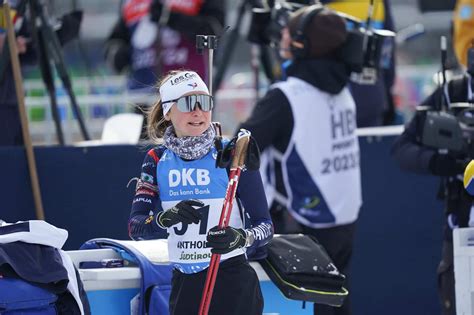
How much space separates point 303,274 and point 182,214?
1015 millimetres

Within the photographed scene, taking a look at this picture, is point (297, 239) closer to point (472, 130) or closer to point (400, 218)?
point (472, 130)

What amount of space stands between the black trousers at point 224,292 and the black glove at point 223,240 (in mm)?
270

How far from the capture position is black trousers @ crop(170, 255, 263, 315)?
5.31m

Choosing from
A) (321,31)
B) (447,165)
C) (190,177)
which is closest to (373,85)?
(321,31)

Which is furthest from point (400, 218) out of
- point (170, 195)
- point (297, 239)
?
point (170, 195)

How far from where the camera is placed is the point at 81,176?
7684 mm

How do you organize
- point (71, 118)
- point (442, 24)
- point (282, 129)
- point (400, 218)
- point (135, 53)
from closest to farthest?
1. point (282, 129)
2. point (400, 218)
3. point (135, 53)
4. point (71, 118)
5. point (442, 24)

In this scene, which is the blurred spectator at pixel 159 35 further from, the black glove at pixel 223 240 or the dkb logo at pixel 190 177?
the black glove at pixel 223 240

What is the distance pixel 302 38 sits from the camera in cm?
754

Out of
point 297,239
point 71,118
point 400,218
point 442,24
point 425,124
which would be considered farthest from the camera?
point 442,24

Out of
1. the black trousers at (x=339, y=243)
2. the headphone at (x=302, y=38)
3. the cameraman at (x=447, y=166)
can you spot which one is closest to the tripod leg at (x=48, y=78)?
the headphone at (x=302, y=38)

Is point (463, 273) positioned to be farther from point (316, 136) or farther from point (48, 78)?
point (48, 78)

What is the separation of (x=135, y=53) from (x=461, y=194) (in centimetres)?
431

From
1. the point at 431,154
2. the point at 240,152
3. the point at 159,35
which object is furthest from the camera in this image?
the point at 159,35
